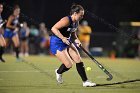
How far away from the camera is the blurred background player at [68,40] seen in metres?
12.9

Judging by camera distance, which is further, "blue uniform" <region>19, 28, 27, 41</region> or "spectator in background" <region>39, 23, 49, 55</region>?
"spectator in background" <region>39, 23, 49, 55</region>

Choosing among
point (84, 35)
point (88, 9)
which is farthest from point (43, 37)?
point (88, 9)

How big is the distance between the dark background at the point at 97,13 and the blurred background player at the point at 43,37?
0.84 metres

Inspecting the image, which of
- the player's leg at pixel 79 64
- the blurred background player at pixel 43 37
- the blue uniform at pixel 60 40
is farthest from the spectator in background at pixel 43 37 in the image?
the player's leg at pixel 79 64

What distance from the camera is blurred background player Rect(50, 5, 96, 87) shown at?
12930mm

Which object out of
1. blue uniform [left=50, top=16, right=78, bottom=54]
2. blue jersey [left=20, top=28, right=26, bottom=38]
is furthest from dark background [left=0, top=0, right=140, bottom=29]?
blue uniform [left=50, top=16, right=78, bottom=54]

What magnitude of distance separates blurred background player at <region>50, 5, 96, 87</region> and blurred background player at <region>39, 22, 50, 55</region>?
17.8m

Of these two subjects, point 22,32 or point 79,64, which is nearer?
point 79,64

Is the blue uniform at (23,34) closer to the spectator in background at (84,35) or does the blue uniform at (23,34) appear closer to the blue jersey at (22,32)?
the blue jersey at (22,32)

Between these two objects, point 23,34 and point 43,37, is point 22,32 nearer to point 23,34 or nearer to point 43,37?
point 23,34

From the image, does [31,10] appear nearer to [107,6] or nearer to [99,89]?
[107,6]

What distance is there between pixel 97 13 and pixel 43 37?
13.3 feet

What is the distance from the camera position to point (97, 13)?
113 feet

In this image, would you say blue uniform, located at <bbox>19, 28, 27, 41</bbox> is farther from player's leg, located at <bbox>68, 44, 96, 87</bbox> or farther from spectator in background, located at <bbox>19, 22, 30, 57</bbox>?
player's leg, located at <bbox>68, 44, 96, 87</bbox>
